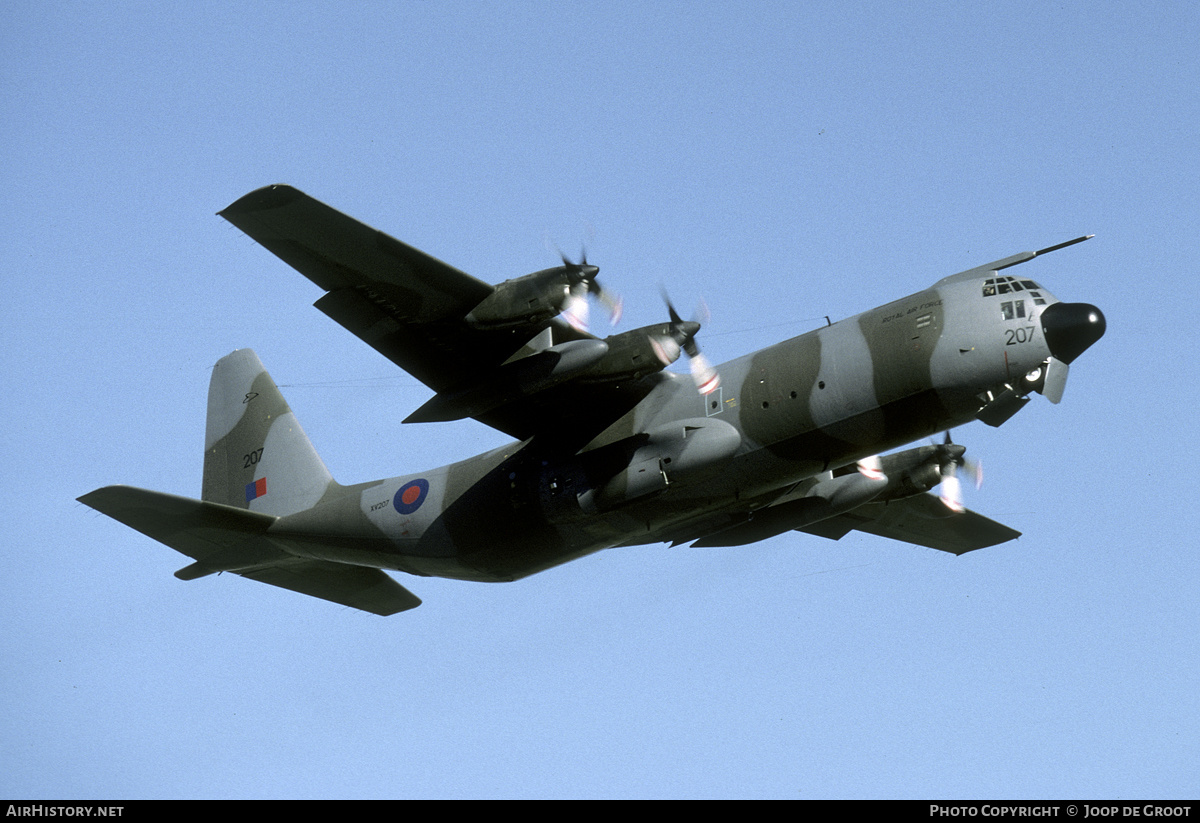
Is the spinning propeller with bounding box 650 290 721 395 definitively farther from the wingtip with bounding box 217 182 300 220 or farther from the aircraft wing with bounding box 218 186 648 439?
the wingtip with bounding box 217 182 300 220

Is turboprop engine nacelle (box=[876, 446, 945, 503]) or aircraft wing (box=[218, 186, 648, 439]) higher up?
aircraft wing (box=[218, 186, 648, 439])

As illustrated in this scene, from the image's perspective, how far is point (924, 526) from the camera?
25.1 metres

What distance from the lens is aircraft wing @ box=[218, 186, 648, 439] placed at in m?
17.5

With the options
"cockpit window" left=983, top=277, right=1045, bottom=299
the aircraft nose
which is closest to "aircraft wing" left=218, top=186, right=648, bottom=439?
"cockpit window" left=983, top=277, right=1045, bottom=299

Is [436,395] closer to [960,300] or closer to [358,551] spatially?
[358,551]

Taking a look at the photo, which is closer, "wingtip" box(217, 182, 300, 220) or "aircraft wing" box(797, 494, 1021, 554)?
"wingtip" box(217, 182, 300, 220)

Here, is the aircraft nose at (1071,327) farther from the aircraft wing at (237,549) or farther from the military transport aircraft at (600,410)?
the aircraft wing at (237,549)

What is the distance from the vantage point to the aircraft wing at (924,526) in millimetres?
24016

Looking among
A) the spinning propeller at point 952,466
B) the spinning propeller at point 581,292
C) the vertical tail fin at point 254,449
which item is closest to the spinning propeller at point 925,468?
the spinning propeller at point 952,466

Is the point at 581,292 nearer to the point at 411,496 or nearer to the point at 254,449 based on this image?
the point at 411,496

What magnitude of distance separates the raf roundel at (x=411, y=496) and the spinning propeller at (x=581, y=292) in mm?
4520

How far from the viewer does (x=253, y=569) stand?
2266cm

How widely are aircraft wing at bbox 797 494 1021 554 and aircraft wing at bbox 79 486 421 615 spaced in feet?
27.5
